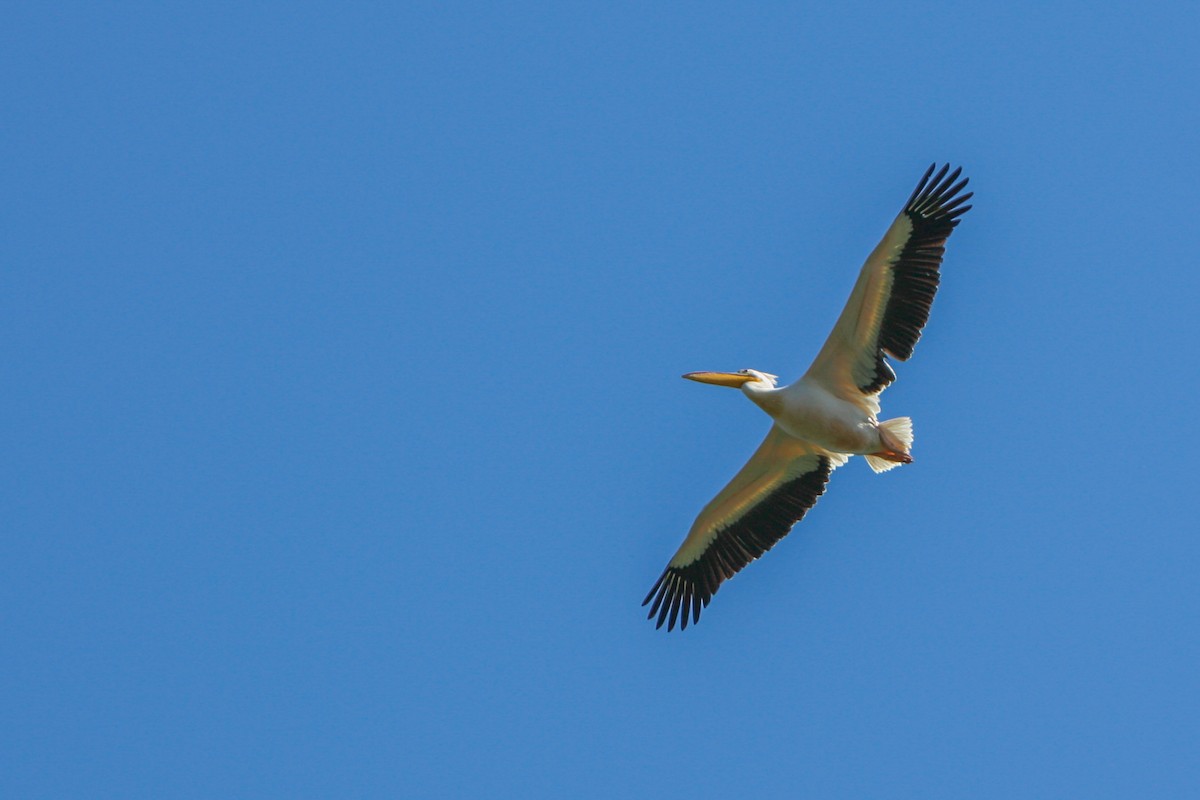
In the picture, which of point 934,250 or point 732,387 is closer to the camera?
point 934,250

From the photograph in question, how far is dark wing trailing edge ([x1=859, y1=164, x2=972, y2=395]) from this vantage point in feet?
46.2

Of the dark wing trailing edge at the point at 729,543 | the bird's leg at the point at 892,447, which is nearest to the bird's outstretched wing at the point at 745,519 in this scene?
the dark wing trailing edge at the point at 729,543

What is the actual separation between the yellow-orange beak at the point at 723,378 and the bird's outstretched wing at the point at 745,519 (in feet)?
1.70

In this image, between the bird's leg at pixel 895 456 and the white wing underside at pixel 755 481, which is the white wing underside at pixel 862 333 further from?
the white wing underside at pixel 755 481

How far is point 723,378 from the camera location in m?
15.2

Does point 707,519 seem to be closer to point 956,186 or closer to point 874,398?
point 874,398

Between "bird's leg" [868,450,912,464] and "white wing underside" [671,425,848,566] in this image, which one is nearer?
"bird's leg" [868,450,912,464]

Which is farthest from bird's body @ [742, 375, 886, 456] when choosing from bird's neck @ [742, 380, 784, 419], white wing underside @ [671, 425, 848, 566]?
white wing underside @ [671, 425, 848, 566]

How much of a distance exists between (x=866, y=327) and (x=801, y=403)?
84 centimetres

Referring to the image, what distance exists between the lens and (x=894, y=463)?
1463 centimetres

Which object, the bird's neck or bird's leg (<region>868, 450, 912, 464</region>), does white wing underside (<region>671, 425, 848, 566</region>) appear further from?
bird's leg (<region>868, 450, 912, 464</region>)

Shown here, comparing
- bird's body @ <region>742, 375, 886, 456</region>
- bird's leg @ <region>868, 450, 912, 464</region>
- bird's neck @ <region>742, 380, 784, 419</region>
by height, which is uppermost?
bird's neck @ <region>742, 380, 784, 419</region>

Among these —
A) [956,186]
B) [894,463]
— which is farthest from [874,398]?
[956,186]

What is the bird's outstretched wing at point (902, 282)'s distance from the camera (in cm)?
1408
